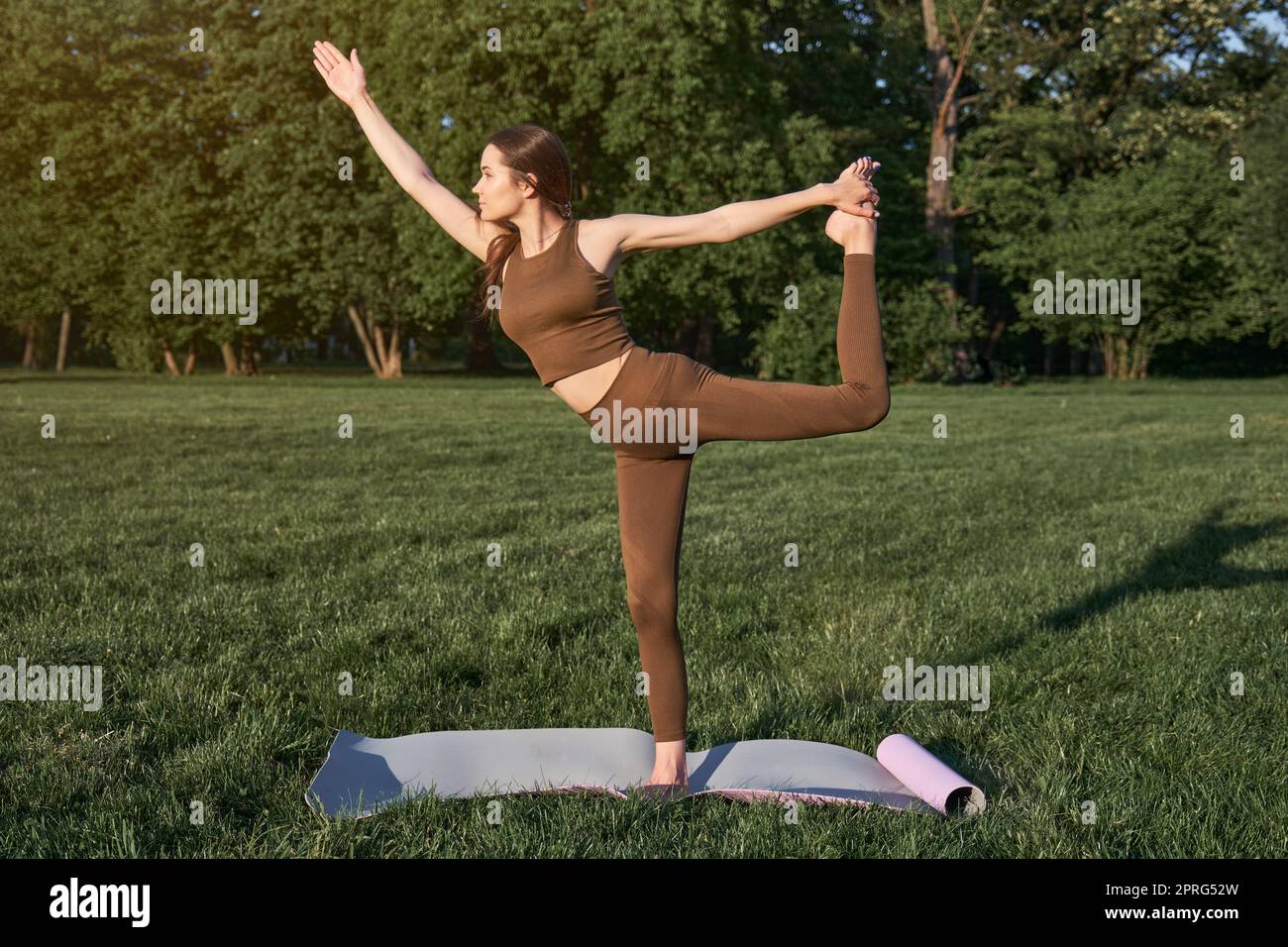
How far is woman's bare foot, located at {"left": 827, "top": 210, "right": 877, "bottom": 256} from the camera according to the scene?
3.59 meters

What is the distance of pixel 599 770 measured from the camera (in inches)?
158

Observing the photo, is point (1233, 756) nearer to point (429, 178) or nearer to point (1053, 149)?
point (429, 178)

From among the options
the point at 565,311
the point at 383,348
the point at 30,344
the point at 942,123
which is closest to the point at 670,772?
the point at 565,311

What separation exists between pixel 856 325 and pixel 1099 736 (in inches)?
82.9

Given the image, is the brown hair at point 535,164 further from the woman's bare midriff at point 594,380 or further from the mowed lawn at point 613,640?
the mowed lawn at point 613,640

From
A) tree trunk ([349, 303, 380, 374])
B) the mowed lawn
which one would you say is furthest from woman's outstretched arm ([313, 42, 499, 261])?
tree trunk ([349, 303, 380, 374])

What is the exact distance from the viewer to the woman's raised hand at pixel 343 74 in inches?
167

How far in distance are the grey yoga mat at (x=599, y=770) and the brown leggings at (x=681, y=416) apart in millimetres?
598

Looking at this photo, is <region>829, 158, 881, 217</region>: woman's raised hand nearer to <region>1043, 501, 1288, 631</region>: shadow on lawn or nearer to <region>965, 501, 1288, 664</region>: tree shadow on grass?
<region>965, 501, 1288, 664</region>: tree shadow on grass

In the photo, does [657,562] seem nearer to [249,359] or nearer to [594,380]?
[594,380]

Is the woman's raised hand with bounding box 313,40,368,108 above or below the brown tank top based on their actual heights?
above

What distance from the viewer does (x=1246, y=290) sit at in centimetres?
3644

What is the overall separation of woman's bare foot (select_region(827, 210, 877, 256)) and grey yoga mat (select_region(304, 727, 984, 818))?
181cm

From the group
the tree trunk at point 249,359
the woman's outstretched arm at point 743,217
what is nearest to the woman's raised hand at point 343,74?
the woman's outstretched arm at point 743,217
